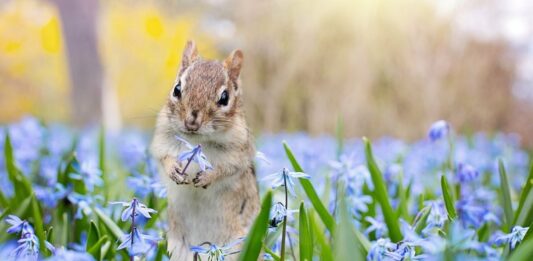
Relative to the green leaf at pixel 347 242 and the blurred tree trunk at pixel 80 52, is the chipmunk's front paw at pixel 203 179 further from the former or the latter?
the blurred tree trunk at pixel 80 52

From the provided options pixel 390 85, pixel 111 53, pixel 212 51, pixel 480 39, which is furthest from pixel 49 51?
pixel 480 39

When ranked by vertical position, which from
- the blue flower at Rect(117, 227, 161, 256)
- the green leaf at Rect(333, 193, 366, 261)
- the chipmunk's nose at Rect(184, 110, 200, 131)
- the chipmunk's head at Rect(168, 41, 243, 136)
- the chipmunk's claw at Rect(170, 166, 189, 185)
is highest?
the chipmunk's head at Rect(168, 41, 243, 136)

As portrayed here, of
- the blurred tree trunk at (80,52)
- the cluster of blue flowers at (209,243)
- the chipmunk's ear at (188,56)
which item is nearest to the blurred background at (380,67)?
the blurred tree trunk at (80,52)

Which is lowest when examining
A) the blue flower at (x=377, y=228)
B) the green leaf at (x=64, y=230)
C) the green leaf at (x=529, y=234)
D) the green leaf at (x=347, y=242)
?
the green leaf at (x=64, y=230)

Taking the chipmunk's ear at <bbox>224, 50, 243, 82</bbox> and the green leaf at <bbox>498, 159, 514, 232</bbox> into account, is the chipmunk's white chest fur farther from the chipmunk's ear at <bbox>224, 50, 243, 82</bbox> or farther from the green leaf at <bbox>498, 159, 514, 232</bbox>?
the green leaf at <bbox>498, 159, 514, 232</bbox>

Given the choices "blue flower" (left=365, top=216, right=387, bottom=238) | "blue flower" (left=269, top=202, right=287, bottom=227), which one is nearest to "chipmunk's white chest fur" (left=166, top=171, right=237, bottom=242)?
"blue flower" (left=269, top=202, right=287, bottom=227)

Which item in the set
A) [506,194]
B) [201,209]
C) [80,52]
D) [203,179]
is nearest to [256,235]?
[203,179]


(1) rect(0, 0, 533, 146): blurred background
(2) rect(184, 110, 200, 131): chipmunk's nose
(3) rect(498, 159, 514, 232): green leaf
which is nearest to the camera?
(2) rect(184, 110, 200, 131): chipmunk's nose

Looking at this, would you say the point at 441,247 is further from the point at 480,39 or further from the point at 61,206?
the point at 480,39
